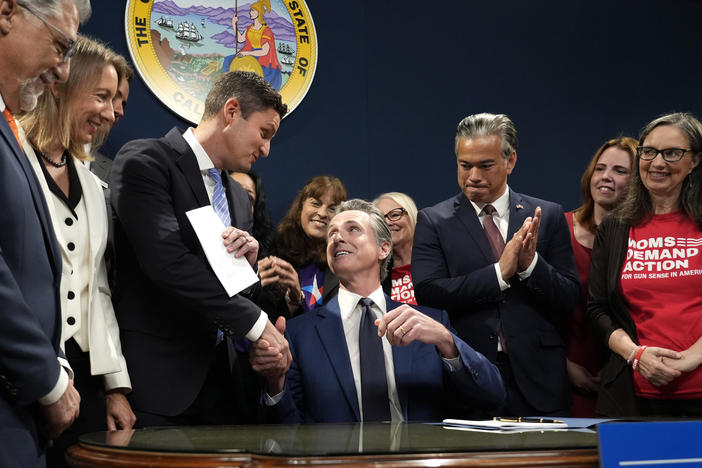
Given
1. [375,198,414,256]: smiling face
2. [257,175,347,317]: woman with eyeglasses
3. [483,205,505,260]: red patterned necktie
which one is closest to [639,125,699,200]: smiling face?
[483,205,505,260]: red patterned necktie

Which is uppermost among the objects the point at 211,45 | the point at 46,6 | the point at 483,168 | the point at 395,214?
the point at 211,45

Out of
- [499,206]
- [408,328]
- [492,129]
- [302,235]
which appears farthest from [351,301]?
[302,235]

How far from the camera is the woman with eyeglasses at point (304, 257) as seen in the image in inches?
125

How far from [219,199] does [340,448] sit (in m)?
1.23

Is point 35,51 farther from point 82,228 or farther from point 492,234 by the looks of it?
point 492,234

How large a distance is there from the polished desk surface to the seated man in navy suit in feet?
1.84

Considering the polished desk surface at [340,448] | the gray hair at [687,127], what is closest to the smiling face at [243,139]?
the polished desk surface at [340,448]

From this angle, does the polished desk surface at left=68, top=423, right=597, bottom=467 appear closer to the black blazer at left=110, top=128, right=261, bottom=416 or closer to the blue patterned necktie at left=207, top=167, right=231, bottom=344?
the black blazer at left=110, top=128, right=261, bottom=416

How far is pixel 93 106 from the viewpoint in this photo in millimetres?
2172

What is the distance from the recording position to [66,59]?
154 centimetres

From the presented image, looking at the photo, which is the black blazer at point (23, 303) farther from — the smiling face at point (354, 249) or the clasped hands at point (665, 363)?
the clasped hands at point (665, 363)

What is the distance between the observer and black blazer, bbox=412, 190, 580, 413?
2.67 metres

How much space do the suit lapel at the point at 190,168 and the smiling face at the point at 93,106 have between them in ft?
0.67

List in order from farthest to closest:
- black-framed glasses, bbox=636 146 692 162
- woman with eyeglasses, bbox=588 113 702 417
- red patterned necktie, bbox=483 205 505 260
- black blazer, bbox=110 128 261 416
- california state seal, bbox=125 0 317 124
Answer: california state seal, bbox=125 0 317 124 < red patterned necktie, bbox=483 205 505 260 < black-framed glasses, bbox=636 146 692 162 < woman with eyeglasses, bbox=588 113 702 417 < black blazer, bbox=110 128 261 416
